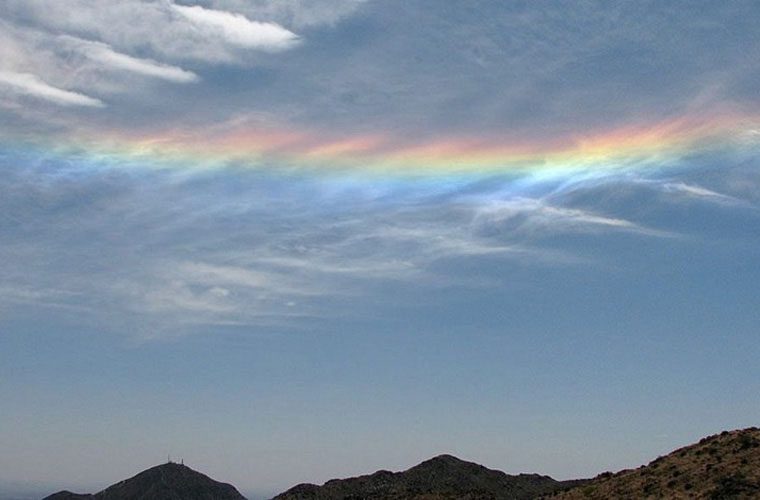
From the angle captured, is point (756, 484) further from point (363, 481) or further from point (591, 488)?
point (363, 481)

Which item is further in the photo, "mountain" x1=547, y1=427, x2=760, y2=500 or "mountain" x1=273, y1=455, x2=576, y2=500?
"mountain" x1=273, y1=455, x2=576, y2=500

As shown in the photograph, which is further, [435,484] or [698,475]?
[435,484]

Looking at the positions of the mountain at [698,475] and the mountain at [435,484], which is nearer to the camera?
the mountain at [698,475]

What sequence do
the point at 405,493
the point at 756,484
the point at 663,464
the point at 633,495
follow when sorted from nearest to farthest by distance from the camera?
the point at 756,484, the point at 633,495, the point at 663,464, the point at 405,493

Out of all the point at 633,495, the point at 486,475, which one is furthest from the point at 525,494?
the point at 633,495
